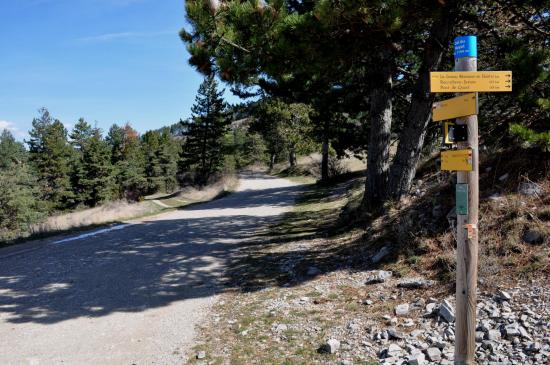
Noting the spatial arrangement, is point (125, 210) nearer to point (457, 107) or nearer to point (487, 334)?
point (487, 334)

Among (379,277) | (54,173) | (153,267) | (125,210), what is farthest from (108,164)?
(379,277)

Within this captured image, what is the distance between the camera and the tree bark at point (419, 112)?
24.6 ft

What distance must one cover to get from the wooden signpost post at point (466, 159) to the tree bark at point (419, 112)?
4080mm

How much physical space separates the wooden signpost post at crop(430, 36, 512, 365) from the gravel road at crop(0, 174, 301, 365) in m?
2.89

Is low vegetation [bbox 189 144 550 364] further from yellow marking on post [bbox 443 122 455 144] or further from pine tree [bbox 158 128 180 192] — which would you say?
pine tree [bbox 158 128 180 192]

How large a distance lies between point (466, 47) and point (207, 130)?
1605 inches

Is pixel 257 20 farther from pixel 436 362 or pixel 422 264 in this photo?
pixel 436 362

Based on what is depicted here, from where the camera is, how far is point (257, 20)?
668 centimetres

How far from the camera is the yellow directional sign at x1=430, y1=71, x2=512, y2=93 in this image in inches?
128

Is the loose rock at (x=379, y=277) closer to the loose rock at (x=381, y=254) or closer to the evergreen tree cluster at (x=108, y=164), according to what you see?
the loose rock at (x=381, y=254)

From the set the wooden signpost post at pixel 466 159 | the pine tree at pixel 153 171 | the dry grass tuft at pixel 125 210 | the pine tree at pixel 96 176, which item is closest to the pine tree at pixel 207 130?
the dry grass tuft at pixel 125 210

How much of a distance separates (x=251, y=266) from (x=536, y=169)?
5.22 metres

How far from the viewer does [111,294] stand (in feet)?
21.9

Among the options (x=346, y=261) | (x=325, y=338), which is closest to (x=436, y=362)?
(x=325, y=338)
